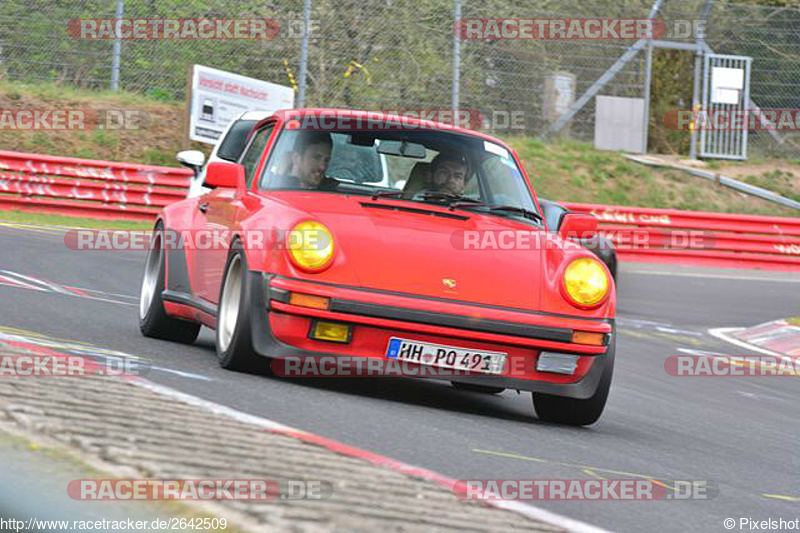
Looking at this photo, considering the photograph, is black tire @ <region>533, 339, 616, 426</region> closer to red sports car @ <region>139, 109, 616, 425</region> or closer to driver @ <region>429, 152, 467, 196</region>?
red sports car @ <region>139, 109, 616, 425</region>

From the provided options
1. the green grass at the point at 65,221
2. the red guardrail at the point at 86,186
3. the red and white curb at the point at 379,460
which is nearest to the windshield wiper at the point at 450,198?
the red and white curb at the point at 379,460

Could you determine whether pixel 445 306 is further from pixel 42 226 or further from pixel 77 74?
pixel 77 74

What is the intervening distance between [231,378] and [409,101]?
18.2m

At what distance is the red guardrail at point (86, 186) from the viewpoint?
20828 mm

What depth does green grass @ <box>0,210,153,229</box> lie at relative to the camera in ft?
64.0

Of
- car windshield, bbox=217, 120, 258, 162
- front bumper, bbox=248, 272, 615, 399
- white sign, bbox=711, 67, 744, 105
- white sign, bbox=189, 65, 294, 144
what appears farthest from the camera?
white sign, bbox=711, 67, 744, 105

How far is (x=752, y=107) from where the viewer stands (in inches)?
1089

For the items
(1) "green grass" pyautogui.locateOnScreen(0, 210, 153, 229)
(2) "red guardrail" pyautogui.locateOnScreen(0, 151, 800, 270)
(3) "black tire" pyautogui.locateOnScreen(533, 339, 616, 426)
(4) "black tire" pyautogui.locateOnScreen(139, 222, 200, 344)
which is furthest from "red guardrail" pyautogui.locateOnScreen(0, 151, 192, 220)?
(3) "black tire" pyautogui.locateOnScreen(533, 339, 616, 426)

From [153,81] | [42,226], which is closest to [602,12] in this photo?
[153,81]

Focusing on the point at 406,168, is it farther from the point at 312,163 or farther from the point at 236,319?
the point at 236,319

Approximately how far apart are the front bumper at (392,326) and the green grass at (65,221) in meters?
13.3

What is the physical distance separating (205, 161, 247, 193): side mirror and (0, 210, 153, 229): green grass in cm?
1215

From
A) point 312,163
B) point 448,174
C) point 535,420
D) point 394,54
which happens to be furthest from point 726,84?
point 535,420

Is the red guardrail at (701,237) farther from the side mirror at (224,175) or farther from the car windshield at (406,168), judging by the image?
the side mirror at (224,175)
